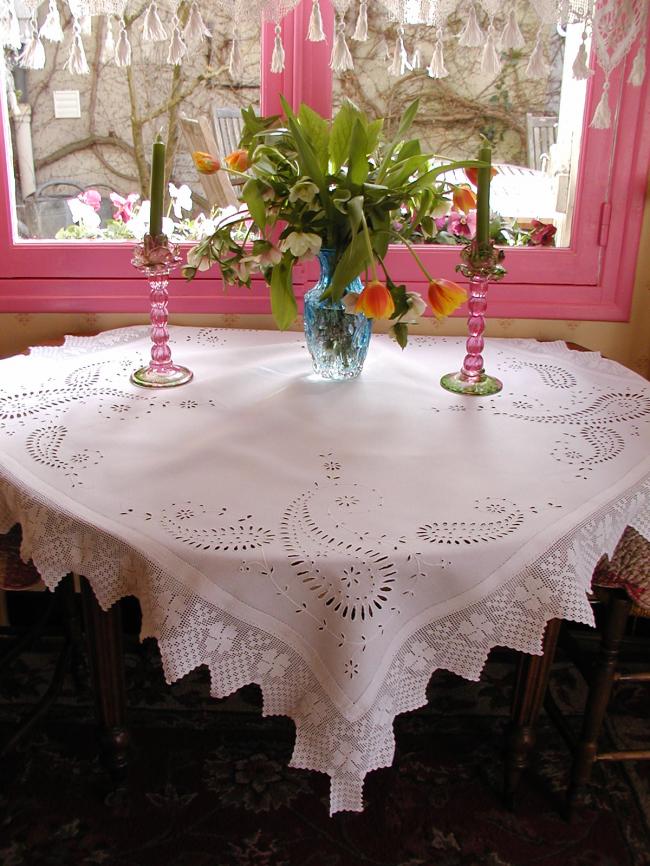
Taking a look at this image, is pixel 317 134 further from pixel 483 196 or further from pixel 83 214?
pixel 83 214

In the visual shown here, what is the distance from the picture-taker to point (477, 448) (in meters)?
1.23

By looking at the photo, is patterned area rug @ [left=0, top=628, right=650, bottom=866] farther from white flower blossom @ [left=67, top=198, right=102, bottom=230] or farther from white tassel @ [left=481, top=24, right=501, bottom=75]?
white tassel @ [left=481, top=24, right=501, bottom=75]

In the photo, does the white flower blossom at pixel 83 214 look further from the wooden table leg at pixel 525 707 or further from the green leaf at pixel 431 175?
the wooden table leg at pixel 525 707

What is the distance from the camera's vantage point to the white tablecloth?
0.93 meters

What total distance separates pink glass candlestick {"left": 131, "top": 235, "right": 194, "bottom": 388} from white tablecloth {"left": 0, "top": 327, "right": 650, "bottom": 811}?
0.17 ft

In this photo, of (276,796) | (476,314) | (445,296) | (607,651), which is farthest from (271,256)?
(276,796)

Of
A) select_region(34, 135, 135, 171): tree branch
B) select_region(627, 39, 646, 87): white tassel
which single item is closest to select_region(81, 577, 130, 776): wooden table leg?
select_region(34, 135, 135, 171): tree branch

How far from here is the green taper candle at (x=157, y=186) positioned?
4.42 feet

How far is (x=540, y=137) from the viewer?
179cm

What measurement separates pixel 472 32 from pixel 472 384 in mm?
681

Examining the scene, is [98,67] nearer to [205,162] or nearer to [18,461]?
[205,162]

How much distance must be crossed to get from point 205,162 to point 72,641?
3.42 feet

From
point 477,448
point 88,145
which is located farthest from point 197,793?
point 88,145

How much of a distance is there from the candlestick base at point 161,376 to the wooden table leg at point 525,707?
0.78 metres
